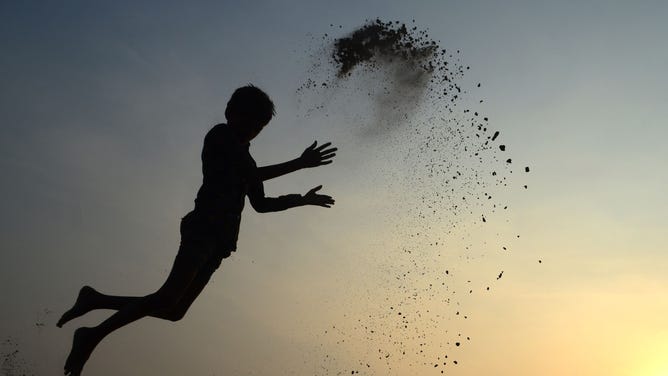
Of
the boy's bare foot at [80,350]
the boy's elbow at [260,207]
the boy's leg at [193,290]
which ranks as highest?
the boy's elbow at [260,207]

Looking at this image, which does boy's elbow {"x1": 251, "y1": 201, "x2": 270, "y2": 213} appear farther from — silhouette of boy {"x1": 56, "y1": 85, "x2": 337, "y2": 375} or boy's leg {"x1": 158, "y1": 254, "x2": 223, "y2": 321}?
boy's leg {"x1": 158, "y1": 254, "x2": 223, "y2": 321}

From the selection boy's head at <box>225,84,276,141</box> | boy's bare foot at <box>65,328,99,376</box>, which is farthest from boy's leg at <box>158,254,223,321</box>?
boy's head at <box>225,84,276,141</box>

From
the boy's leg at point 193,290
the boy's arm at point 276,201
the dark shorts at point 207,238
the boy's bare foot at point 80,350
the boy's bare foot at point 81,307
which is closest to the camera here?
the boy's bare foot at point 80,350

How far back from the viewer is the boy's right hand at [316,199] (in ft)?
21.5

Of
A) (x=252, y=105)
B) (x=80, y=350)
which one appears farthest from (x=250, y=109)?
(x=80, y=350)

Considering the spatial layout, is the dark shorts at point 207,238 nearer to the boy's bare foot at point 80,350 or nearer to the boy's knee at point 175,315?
the boy's knee at point 175,315

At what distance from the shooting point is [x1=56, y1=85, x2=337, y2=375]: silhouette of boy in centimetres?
557

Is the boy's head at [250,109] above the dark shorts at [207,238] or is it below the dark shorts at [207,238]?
above

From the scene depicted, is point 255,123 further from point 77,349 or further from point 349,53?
point 349,53

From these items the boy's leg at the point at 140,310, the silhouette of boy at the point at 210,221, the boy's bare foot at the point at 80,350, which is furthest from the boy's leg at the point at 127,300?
the boy's bare foot at the point at 80,350

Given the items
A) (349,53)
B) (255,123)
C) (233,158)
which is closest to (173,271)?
(233,158)

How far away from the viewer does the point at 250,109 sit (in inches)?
237

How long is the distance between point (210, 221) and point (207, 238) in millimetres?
144

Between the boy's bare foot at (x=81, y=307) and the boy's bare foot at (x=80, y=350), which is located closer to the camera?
the boy's bare foot at (x=80, y=350)
